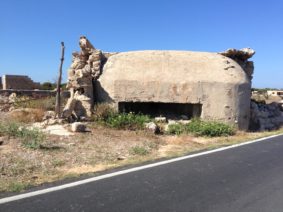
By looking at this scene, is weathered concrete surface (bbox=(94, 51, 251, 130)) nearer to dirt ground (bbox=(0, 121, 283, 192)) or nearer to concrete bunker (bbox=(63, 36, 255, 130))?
concrete bunker (bbox=(63, 36, 255, 130))

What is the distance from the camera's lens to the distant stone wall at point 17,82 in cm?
2341

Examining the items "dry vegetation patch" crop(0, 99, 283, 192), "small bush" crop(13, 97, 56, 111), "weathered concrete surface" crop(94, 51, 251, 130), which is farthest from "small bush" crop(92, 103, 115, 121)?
"small bush" crop(13, 97, 56, 111)

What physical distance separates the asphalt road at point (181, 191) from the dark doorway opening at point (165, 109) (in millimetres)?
8002

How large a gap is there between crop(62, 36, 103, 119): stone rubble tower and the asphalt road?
22.8ft

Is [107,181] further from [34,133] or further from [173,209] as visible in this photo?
[34,133]

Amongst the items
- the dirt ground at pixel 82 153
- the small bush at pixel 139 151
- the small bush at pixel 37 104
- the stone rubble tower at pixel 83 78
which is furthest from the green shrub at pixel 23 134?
the small bush at pixel 37 104

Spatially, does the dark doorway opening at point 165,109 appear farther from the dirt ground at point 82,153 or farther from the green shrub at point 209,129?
the dirt ground at point 82,153

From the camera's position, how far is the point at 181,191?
5.59 metres

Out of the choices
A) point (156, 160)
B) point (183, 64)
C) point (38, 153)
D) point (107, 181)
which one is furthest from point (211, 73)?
point (107, 181)

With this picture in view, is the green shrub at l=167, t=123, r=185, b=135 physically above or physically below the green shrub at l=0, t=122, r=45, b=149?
below

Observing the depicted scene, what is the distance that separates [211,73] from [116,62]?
4.06m

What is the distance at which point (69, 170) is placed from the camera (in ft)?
22.9

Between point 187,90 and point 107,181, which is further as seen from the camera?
point 187,90

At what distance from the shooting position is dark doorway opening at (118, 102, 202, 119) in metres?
15.8
